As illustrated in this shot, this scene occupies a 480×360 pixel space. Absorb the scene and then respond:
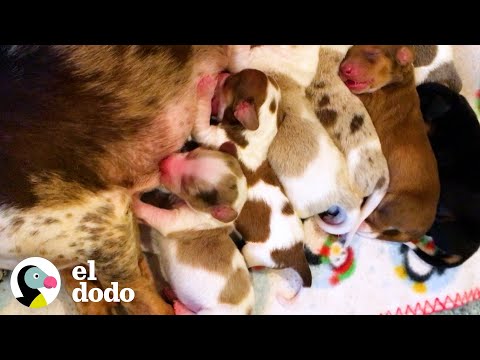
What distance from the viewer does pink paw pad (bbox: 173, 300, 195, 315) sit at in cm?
253

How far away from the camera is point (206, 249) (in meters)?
2.48

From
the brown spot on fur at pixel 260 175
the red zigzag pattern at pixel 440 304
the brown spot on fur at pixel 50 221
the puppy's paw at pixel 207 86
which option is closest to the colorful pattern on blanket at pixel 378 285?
the red zigzag pattern at pixel 440 304

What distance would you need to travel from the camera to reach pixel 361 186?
269 cm

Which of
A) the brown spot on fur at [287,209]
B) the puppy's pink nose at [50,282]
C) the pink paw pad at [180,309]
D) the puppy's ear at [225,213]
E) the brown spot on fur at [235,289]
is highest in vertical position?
the puppy's ear at [225,213]

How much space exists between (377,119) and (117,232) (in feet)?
4.97

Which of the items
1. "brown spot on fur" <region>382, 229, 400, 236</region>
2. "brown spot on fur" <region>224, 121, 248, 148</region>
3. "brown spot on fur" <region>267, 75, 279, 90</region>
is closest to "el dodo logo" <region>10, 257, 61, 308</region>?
"brown spot on fur" <region>224, 121, 248, 148</region>

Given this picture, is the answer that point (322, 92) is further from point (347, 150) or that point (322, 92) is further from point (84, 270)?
point (84, 270)

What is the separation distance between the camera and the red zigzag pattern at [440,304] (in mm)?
2867

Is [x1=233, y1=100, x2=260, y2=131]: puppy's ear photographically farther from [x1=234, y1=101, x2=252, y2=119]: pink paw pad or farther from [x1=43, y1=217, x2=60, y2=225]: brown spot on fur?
[x1=43, y1=217, x2=60, y2=225]: brown spot on fur

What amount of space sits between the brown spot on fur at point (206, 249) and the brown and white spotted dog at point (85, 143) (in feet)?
0.75

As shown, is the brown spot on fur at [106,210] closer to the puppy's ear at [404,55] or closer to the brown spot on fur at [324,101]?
the brown spot on fur at [324,101]

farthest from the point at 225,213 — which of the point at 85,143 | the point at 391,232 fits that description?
the point at 391,232

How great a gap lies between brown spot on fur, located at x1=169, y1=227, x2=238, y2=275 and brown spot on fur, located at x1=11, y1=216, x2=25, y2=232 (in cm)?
70
